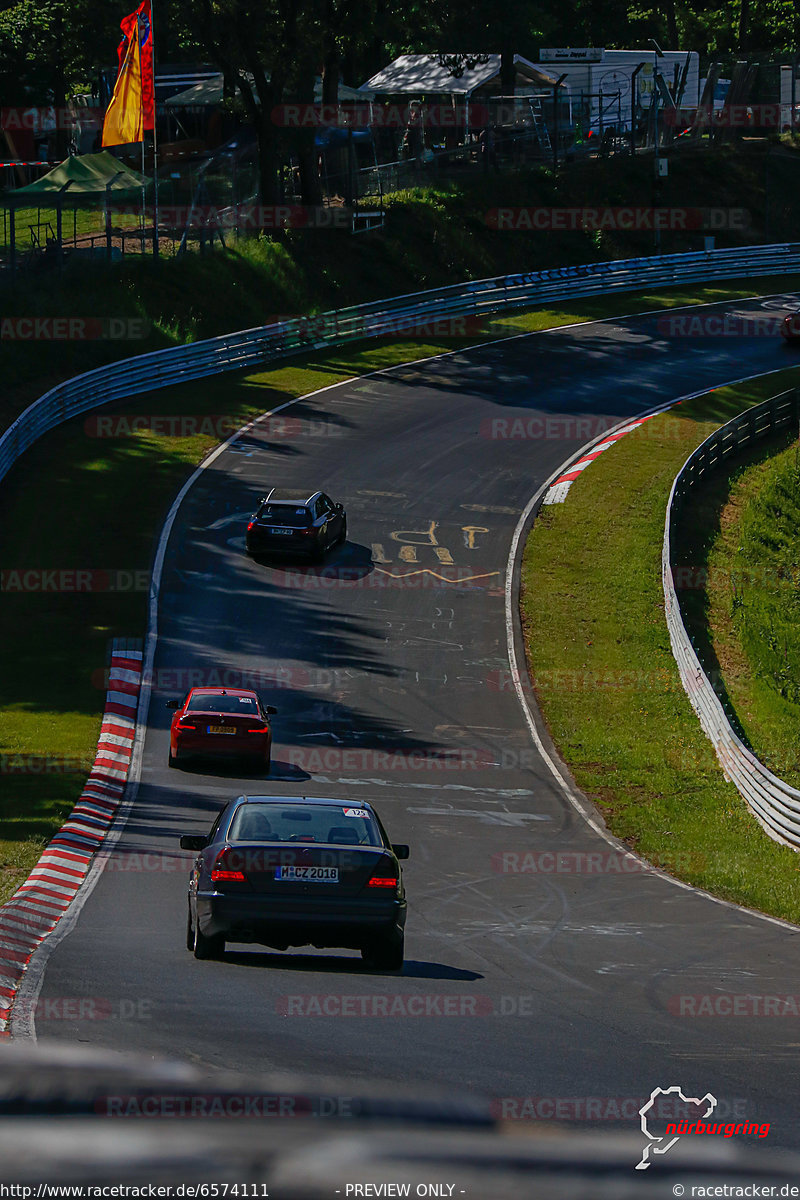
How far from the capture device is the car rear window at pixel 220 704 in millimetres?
21672

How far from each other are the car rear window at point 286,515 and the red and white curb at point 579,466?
909 cm

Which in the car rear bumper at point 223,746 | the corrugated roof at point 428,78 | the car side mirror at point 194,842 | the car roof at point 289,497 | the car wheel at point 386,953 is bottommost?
the car rear bumper at point 223,746

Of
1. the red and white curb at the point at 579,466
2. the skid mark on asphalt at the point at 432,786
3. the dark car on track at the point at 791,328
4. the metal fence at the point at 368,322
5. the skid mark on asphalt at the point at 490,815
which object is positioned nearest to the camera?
the skid mark on asphalt at the point at 490,815

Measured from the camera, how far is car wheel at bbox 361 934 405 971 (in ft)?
36.9

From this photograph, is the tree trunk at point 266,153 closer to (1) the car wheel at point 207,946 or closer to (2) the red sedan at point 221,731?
(2) the red sedan at point 221,731

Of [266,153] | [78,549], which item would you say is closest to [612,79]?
[266,153]

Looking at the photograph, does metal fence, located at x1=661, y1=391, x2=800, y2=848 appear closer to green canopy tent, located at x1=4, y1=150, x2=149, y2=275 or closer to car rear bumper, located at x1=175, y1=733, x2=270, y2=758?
car rear bumper, located at x1=175, y1=733, x2=270, y2=758

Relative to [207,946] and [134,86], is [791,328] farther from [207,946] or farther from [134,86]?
[207,946]

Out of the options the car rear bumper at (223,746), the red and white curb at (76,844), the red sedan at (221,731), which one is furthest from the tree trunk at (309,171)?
the car rear bumper at (223,746)

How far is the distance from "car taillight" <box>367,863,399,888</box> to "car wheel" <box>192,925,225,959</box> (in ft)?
4.18

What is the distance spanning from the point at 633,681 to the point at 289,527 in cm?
901

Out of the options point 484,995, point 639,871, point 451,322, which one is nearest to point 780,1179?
point 484,995

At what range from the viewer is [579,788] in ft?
75.3

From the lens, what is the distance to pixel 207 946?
11344mm
